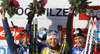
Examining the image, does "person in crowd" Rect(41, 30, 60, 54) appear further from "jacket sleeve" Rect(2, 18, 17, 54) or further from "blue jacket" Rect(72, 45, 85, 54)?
"jacket sleeve" Rect(2, 18, 17, 54)

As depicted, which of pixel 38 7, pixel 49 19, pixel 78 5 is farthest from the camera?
pixel 49 19

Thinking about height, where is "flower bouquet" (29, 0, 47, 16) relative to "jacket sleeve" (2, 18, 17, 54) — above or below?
above

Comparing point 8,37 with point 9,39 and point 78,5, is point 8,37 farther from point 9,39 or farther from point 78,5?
point 78,5

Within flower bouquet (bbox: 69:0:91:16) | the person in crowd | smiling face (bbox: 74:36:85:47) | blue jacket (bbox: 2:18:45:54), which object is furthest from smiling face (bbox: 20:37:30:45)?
flower bouquet (bbox: 69:0:91:16)

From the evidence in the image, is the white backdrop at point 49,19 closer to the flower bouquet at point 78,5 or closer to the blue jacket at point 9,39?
the flower bouquet at point 78,5

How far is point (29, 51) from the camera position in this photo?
11.5 ft

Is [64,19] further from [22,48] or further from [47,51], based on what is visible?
[22,48]

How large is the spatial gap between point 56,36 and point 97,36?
0.88 meters

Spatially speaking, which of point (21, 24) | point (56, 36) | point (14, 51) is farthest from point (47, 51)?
point (21, 24)

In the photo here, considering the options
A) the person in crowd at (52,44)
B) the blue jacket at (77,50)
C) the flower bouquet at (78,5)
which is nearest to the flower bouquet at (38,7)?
the person in crowd at (52,44)

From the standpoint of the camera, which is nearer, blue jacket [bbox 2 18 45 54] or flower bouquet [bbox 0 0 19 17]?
blue jacket [bbox 2 18 45 54]

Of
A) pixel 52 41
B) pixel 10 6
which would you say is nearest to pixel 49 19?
pixel 52 41

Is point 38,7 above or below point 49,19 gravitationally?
above

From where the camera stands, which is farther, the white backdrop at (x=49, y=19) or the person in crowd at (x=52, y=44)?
the white backdrop at (x=49, y=19)
